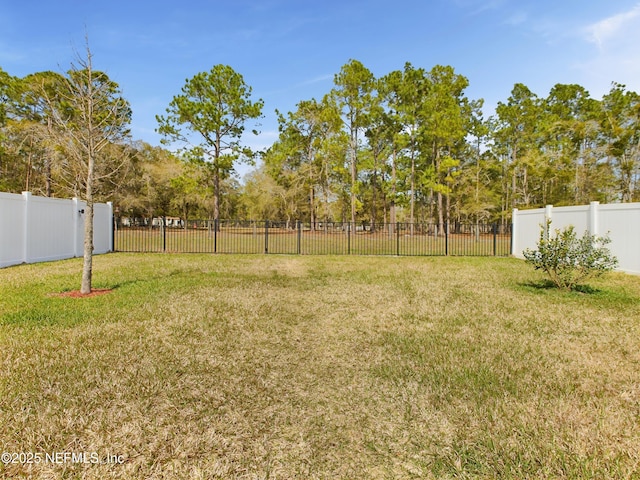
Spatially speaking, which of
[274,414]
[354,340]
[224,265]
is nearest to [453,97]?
[224,265]

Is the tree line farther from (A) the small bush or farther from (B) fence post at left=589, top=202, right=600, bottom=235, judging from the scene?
(A) the small bush

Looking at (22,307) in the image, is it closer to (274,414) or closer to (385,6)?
(274,414)

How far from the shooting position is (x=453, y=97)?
25641 mm

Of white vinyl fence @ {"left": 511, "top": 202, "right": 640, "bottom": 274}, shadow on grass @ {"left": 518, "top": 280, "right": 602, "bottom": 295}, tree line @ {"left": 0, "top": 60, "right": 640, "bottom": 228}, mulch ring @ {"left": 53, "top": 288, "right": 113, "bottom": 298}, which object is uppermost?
tree line @ {"left": 0, "top": 60, "right": 640, "bottom": 228}

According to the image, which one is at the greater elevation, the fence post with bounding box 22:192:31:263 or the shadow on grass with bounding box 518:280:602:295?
the fence post with bounding box 22:192:31:263

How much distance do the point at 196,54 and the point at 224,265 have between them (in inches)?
249

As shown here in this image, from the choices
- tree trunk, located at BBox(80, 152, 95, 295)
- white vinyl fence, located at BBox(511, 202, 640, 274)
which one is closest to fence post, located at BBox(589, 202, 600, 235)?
white vinyl fence, located at BBox(511, 202, 640, 274)

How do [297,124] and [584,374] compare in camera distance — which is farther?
[297,124]

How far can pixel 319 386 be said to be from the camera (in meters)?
2.82

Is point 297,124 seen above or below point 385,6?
above

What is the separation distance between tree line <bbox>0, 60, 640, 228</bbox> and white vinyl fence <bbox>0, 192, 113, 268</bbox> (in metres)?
7.83

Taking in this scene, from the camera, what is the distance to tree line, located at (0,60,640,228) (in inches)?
837

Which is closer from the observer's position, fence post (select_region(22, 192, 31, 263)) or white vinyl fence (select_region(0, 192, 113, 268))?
white vinyl fence (select_region(0, 192, 113, 268))

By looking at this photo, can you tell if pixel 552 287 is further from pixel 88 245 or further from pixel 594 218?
pixel 88 245
